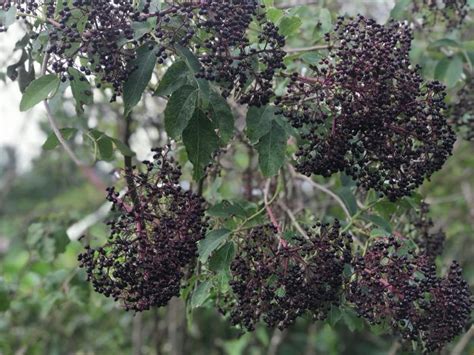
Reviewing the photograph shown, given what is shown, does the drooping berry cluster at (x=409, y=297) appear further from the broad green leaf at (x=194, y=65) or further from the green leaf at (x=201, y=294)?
the broad green leaf at (x=194, y=65)

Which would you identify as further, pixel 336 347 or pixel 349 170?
pixel 336 347

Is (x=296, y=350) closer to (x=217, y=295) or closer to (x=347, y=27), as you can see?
(x=217, y=295)

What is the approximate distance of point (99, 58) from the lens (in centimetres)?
159

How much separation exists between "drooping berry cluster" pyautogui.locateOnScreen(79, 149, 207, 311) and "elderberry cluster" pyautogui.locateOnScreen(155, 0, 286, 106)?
0.81 feet

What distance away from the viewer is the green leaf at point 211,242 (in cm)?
173

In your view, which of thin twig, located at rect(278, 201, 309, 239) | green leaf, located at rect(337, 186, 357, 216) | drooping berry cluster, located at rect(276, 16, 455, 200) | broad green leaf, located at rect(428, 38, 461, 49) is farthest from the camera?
broad green leaf, located at rect(428, 38, 461, 49)

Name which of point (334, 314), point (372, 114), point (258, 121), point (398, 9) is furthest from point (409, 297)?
point (398, 9)

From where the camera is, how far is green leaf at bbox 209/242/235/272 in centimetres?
179

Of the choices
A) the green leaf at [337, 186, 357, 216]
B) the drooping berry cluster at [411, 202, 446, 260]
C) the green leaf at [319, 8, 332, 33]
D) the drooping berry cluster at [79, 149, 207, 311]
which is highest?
the green leaf at [319, 8, 332, 33]

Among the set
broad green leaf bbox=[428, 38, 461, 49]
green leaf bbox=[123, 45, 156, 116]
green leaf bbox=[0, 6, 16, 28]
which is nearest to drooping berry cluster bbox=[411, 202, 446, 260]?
broad green leaf bbox=[428, 38, 461, 49]

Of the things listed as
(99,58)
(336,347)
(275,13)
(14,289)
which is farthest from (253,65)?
(336,347)

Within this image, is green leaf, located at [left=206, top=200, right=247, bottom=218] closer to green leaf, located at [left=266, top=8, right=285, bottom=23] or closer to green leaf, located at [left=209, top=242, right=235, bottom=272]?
green leaf, located at [left=209, top=242, right=235, bottom=272]

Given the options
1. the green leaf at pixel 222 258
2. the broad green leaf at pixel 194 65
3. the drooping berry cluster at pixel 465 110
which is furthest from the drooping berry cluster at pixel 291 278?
the drooping berry cluster at pixel 465 110

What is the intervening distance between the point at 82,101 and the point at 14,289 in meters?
1.50
